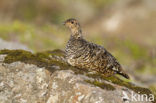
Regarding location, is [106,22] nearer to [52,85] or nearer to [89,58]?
[89,58]

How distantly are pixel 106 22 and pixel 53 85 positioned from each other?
2058cm

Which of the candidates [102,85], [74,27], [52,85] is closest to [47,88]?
[52,85]

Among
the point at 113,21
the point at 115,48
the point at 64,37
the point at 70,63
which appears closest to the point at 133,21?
the point at 113,21

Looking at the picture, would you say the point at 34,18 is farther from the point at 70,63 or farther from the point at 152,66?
the point at 70,63

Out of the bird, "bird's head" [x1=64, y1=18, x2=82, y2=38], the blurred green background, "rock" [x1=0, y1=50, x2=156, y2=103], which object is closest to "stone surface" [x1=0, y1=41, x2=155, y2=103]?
"rock" [x1=0, y1=50, x2=156, y2=103]

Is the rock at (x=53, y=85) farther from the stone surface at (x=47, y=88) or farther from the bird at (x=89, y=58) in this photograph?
the bird at (x=89, y=58)

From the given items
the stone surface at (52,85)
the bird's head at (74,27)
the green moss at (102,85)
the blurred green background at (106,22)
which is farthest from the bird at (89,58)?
the blurred green background at (106,22)

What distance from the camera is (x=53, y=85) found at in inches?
273

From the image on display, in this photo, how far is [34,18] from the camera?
26531 millimetres

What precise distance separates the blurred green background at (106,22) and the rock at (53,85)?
1108cm

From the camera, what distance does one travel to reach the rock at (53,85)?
262 inches

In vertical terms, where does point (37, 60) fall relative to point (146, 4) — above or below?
below

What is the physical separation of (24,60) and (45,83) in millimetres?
887

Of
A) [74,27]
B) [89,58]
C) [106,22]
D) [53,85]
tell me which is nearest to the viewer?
[53,85]
